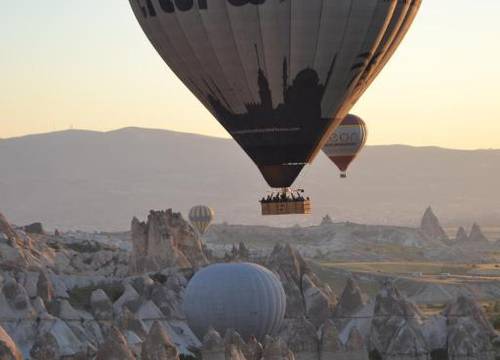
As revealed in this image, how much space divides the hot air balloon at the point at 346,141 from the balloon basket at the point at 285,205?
39.3 metres

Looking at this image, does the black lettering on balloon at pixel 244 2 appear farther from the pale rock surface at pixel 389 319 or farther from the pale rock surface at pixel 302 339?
the pale rock surface at pixel 389 319

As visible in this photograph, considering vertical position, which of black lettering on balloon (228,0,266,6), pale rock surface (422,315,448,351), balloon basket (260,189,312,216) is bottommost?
pale rock surface (422,315,448,351)

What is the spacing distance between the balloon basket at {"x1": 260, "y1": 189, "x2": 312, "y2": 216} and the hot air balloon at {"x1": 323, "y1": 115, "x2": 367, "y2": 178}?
39.3 meters

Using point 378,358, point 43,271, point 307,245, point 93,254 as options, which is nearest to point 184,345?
point 378,358

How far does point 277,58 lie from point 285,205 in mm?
5382

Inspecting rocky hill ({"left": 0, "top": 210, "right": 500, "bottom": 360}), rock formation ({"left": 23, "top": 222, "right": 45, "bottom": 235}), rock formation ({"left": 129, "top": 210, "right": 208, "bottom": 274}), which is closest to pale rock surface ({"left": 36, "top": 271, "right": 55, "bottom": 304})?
rocky hill ({"left": 0, "top": 210, "right": 500, "bottom": 360})

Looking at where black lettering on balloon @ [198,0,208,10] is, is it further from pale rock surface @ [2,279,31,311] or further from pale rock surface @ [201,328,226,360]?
pale rock surface @ [2,279,31,311]

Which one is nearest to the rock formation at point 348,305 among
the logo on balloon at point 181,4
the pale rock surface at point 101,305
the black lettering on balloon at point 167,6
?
the pale rock surface at point 101,305

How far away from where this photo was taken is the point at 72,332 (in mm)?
74438

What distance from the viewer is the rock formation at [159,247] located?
101000mm

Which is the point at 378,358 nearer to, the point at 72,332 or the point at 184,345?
the point at 184,345

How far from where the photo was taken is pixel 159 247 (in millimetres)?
102438

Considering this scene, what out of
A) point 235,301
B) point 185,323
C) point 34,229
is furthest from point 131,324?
point 34,229

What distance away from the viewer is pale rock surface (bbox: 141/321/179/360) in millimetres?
55031
